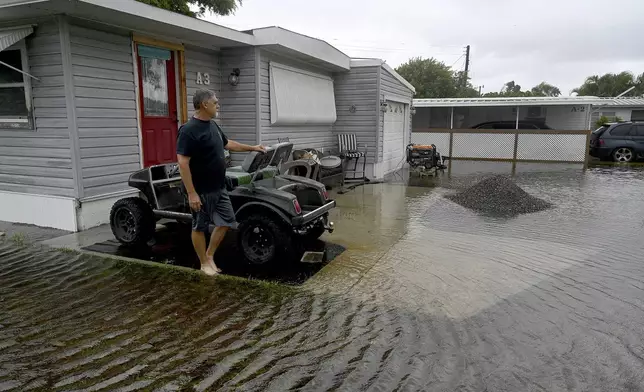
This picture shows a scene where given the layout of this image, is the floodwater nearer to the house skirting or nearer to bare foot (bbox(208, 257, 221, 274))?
bare foot (bbox(208, 257, 221, 274))

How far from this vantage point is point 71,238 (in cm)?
558

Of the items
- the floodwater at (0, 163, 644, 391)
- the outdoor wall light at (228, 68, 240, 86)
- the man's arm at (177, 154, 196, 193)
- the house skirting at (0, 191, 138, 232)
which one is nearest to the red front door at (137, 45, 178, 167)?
the house skirting at (0, 191, 138, 232)

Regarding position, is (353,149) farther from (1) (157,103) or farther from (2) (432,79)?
(2) (432,79)

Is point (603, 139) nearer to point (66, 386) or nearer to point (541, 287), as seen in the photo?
point (541, 287)

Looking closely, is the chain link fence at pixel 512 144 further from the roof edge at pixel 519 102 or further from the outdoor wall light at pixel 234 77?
the outdoor wall light at pixel 234 77

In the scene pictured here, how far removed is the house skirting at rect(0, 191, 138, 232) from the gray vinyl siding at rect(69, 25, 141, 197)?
0.16 m

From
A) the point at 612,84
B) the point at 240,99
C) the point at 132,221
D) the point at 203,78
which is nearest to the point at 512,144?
the point at 240,99

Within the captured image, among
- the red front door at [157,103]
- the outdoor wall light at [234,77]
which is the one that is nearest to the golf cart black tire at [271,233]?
the red front door at [157,103]

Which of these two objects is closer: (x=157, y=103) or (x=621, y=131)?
(x=157, y=103)

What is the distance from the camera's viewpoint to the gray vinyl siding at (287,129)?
845 cm

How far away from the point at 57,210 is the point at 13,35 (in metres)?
2.16

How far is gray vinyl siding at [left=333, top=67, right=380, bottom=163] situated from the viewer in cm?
1149

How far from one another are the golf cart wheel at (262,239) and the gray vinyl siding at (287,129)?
4.00 metres

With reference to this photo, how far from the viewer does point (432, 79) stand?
3884cm
